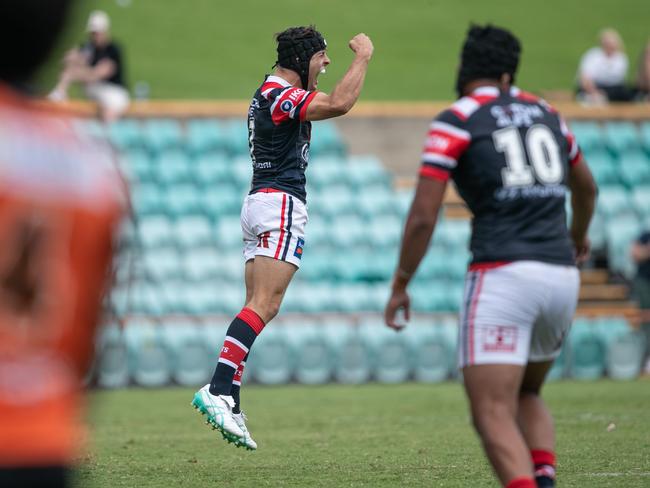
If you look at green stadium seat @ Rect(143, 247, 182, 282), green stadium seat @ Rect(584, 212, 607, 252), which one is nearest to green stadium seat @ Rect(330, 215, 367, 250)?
green stadium seat @ Rect(143, 247, 182, 282)

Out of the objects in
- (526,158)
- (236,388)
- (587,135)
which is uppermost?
(587,135)

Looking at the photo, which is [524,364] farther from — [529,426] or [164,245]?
[164,245]

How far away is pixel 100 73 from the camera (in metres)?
17.9

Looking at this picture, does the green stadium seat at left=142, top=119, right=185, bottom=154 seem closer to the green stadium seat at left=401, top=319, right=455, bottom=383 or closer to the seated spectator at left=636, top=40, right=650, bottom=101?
the green stadium seat at left=401, top=319, right=455, bottom=383

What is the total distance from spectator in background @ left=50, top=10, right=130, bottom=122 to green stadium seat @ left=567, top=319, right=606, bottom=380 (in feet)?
25.0

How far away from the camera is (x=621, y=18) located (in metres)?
30.2

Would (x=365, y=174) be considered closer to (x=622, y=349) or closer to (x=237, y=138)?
(x=237, y=138)

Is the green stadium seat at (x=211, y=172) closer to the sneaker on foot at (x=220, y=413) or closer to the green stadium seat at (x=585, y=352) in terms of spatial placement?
the green stadium seat at (x=585, y=352)

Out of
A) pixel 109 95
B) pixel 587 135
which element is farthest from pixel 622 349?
pixel 109 95

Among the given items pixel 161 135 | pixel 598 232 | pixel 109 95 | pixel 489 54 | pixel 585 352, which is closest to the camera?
pixel 489 54

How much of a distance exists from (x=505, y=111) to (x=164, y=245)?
12.4m

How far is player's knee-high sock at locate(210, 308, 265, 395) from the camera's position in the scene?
7086mm

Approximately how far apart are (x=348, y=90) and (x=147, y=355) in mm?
8914

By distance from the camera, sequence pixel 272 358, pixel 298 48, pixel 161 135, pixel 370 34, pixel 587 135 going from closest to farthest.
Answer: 1. pixel 298 48
2. pixel 272 358
3. pixel 161 135
4. pixel 587 135
5. pixel 370 34
